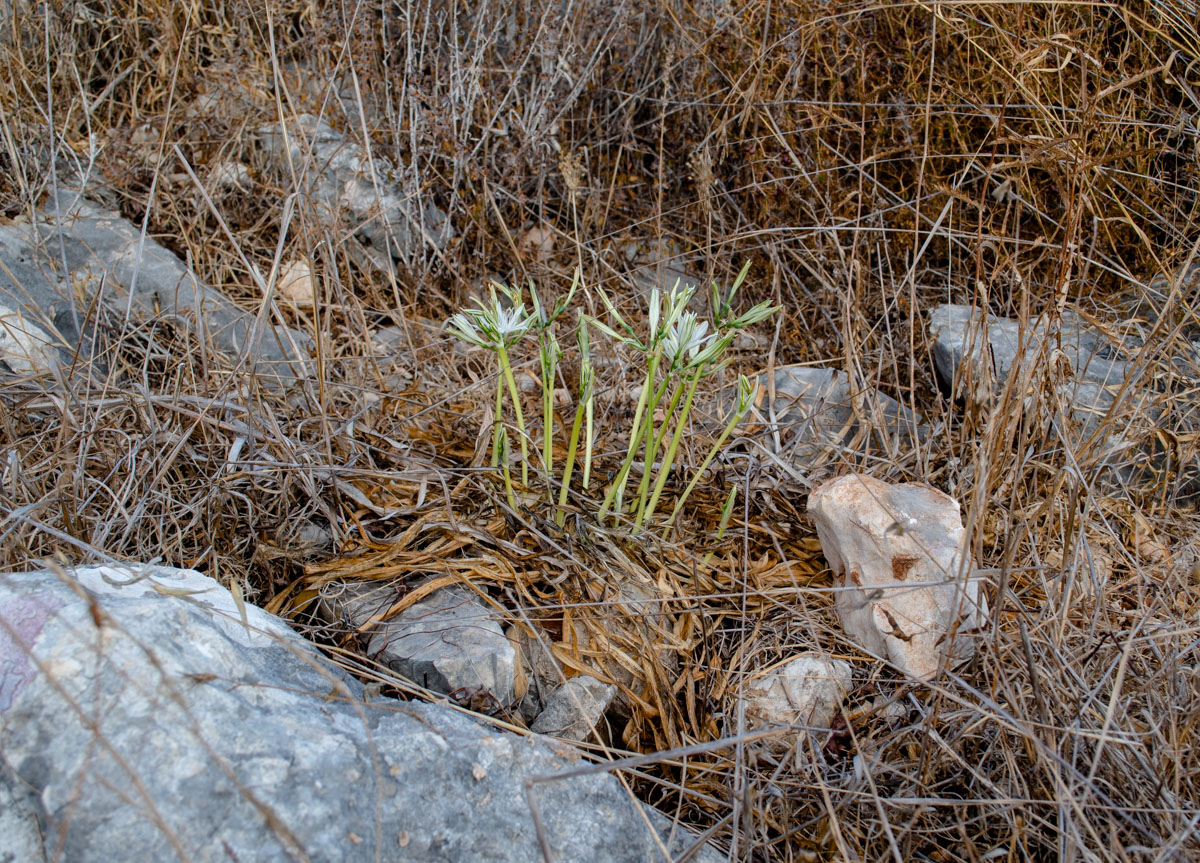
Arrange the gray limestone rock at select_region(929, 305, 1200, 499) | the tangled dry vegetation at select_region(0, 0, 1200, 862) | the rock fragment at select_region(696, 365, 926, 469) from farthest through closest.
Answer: the rock fragment at select_region(696, 365, 926, 469), the gray limestone rock at select_region(929, 305, 1200, 499), the tangled dry vegetation at select_region(0, 0, 1200, 862)

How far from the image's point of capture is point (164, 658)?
1188mm

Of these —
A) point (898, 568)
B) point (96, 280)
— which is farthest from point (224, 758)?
point (96, 280)

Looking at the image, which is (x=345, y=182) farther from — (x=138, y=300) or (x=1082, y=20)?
(x=1082, y=20)

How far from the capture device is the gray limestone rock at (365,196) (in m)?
3.12

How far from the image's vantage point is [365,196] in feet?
10.7

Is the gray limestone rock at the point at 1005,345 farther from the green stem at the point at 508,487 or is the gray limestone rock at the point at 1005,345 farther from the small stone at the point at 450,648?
the small stone at the point at 450,648

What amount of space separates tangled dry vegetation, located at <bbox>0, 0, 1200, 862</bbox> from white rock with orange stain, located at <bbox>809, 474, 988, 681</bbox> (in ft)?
0.22

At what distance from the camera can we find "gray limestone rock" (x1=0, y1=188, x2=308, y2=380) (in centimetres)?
251

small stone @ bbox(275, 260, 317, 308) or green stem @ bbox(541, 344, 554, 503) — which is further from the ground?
green stem @ bbox(541, 344, 554, 503)

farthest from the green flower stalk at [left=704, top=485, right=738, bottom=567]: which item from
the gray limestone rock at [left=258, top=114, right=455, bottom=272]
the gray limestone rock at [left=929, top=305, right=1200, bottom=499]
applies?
the gray limestone rock at [left=258, top=114, right=455, bottom=272]

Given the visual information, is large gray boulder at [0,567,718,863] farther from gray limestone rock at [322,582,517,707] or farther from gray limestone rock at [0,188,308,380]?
gray limestone rock at [0,188,308,380]

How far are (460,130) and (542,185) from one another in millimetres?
388

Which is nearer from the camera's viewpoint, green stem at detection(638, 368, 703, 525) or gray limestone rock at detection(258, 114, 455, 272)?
green stem at detection(638, 368, 703, 525)

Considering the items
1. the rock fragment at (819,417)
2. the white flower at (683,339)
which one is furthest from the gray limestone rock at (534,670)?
the rock fragment at (819,417)
